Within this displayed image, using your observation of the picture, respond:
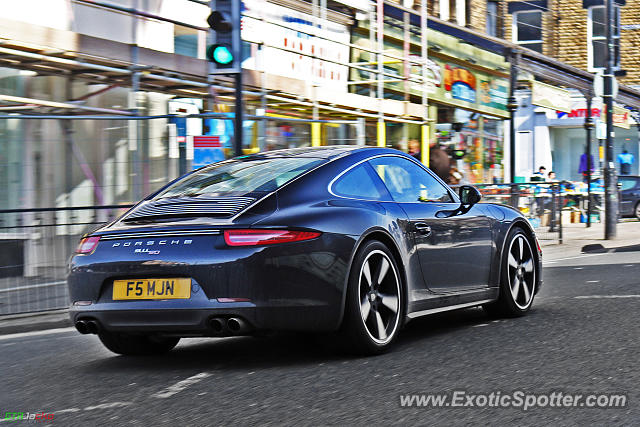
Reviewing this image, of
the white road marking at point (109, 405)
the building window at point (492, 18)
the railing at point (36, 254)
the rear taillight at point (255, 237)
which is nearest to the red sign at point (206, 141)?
the railing at point (36, 254)

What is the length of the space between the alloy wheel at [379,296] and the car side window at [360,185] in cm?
44

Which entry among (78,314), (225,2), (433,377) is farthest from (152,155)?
(433,377)

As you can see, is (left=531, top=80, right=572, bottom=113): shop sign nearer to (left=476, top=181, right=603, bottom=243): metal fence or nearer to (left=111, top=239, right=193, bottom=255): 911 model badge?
(left=476, top=181, right=603, bottom=243): metal fence

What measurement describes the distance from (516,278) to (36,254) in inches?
172

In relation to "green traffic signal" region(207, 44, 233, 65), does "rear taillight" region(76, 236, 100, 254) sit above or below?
below

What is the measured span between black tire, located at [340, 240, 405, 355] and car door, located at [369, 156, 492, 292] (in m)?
0.44

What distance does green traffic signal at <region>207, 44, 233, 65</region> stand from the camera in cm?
1061

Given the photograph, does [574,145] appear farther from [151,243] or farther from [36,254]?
[151,243]

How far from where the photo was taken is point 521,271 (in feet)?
26.2

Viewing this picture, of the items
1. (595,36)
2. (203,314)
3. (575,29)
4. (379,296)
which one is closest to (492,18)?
(575,29)

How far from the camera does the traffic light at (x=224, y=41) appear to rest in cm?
1060

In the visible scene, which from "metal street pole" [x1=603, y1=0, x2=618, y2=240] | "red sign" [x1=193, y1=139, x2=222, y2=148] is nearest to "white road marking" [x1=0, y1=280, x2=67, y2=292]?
"red sign" [x1=193, y1=139, x2=222, y2=148]

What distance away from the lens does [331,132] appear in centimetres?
1700

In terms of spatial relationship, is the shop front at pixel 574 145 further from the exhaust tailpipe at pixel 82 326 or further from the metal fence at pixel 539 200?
the exhaust tailpipe at pixel 82 326
